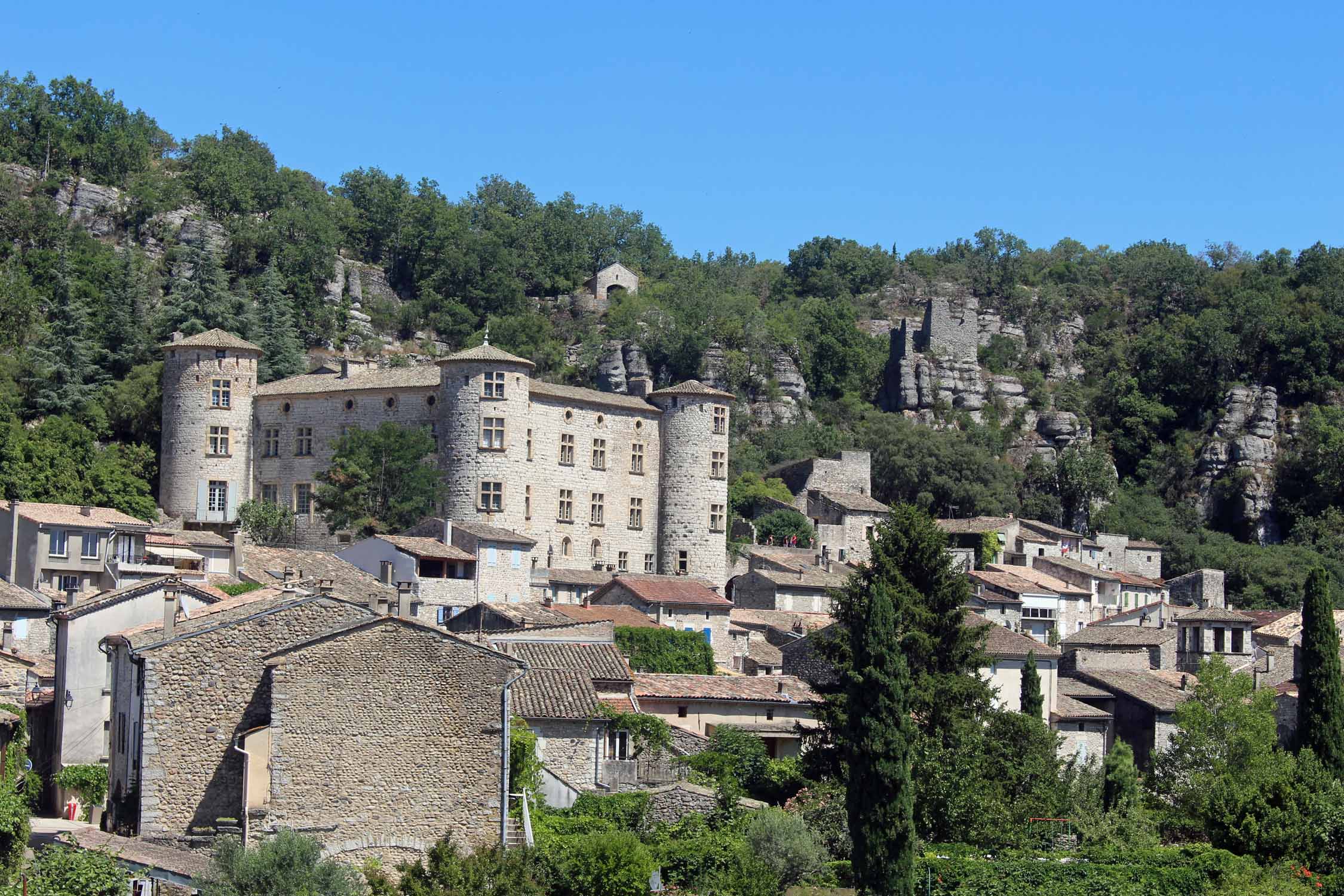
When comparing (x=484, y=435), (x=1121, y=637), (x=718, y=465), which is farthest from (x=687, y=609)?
(x=718, y=465)

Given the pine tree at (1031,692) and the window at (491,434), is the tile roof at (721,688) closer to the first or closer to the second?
the pine tree at (1031,692)

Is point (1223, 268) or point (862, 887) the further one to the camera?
point (1223, 268)

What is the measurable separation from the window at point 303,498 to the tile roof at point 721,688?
29217 mm

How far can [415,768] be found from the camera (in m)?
25.4

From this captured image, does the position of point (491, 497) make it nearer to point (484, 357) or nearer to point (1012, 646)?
point (484, 357)

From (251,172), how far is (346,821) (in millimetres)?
95941

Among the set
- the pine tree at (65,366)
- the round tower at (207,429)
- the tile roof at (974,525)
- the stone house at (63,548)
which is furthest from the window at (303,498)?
the tile roof at (974,525)

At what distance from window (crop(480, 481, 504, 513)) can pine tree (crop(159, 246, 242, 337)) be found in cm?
1833

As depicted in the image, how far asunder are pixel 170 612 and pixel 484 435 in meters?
41.4

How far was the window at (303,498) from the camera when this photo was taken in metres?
70.9

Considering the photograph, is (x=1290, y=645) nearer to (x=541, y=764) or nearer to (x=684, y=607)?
(x=684, y=607)

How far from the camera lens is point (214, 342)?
72062 millimetres

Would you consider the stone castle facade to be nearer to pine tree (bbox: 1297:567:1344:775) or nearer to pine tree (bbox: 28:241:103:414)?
pine tree (bbox: 28:241:103:414)

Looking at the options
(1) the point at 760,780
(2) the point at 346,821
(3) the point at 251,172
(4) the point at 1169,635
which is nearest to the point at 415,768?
(2) the point at 346,821
